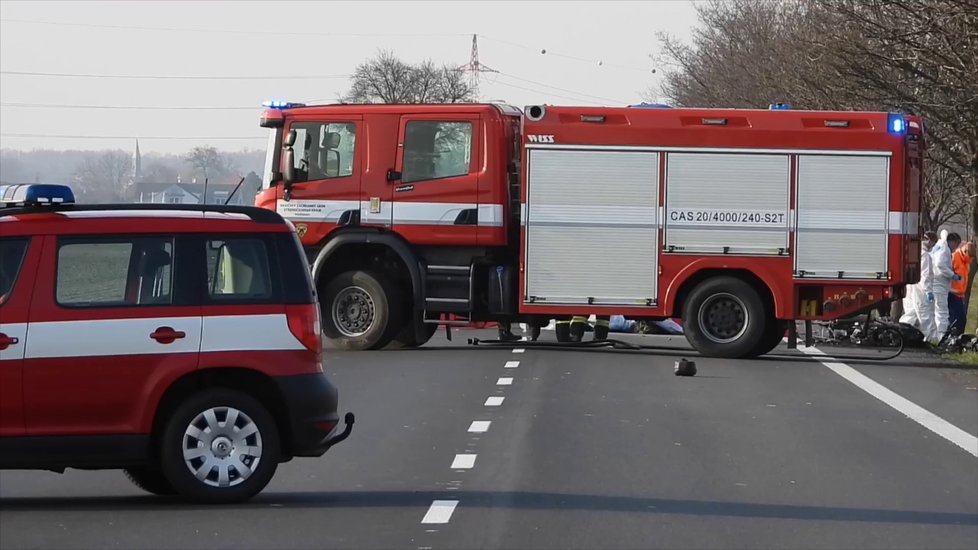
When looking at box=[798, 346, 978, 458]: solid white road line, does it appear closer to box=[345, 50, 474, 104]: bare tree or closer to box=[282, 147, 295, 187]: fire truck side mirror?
box=[282, 147, 295, 187]: fire truck side mirror

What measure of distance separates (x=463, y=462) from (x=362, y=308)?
→ 1007 centimetres

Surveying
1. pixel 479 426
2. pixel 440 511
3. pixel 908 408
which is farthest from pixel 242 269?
pixel 908 408

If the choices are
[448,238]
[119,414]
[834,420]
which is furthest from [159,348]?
[448,238]

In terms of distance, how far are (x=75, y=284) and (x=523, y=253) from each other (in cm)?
1210

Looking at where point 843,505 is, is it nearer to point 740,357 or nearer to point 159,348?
point 159,348

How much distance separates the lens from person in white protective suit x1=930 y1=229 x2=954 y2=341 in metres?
24.2

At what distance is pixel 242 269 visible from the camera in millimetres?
10016

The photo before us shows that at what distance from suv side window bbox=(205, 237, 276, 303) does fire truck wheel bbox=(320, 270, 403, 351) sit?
11.5 m

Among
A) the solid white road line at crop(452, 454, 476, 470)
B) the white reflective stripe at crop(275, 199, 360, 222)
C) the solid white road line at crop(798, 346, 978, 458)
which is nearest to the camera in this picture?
the solid white road line at crop(452, 454, 476, 470)

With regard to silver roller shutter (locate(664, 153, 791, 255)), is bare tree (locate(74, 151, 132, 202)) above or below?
above

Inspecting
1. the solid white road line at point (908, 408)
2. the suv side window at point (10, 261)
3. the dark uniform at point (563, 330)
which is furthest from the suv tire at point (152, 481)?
the dark uniform at point (563, 330)

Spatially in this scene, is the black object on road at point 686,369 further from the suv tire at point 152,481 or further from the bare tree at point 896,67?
the suv tire at point 152,481

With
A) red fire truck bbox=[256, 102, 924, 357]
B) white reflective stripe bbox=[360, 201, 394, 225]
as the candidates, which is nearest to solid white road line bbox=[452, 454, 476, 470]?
red fire truck bbox=[256, 102, 924, 357]

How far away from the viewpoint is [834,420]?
15.0 m
